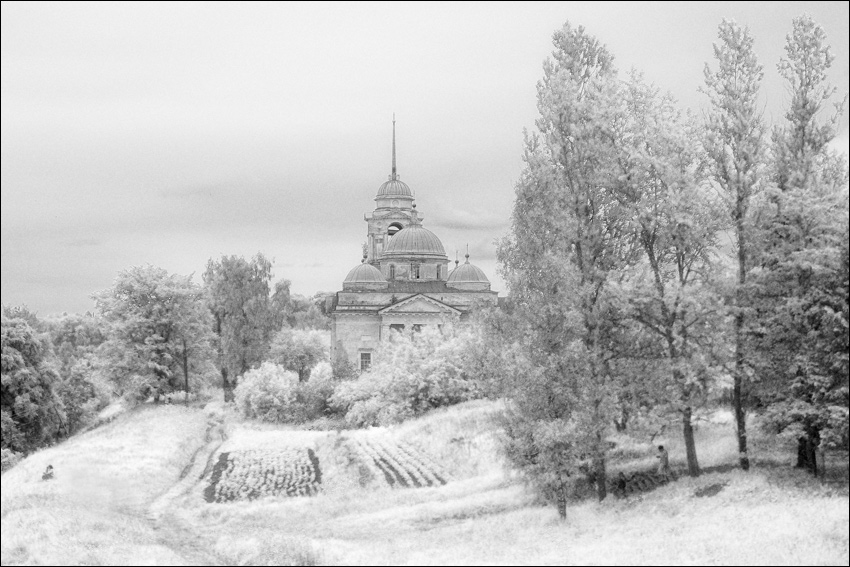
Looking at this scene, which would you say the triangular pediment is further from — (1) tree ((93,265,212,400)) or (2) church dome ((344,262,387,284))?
(1) tree ((93,265,212,400))

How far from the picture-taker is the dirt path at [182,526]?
56.3ft

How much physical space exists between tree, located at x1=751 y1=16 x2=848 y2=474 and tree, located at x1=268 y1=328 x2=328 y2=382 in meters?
48.2

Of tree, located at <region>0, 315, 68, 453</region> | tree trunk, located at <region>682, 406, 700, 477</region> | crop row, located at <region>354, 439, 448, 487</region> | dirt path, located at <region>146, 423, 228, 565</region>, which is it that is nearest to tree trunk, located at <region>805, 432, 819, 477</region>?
tree trunk, located at <region>682, 406, 700, 477</region>

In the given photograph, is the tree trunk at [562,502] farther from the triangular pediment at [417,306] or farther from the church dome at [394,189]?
the church dome at [394,189]

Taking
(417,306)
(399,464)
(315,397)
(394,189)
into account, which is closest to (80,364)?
(315,397)

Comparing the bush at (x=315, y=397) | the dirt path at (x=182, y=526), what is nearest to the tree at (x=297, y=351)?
the bush at (x=315, y=397)

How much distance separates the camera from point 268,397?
52.0 m

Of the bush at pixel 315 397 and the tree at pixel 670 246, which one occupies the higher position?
the tree at pixel 670 246

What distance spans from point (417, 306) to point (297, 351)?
10659mm

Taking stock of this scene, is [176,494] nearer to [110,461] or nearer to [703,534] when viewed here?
[110,461]

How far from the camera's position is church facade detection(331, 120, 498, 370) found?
71.7 meters

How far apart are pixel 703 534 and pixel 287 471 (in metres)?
17.6

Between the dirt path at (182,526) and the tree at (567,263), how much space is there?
336 inches

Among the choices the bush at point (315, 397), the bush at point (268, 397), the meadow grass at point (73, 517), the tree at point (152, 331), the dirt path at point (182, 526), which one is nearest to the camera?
the meadow grass at point (73, 517)
